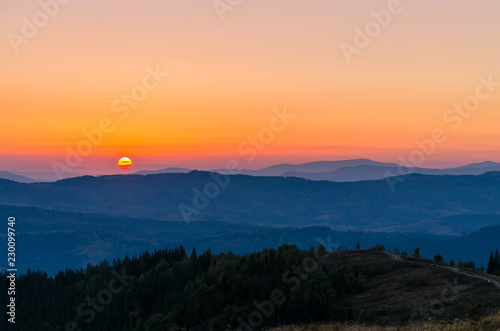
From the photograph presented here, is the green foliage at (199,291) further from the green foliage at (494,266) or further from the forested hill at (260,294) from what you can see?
Result: the green foliage at (494,266)

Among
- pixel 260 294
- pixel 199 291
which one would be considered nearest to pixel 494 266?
pixel 260 294

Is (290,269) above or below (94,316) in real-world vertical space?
above

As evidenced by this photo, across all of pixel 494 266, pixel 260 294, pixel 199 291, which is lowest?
pixel 199 291

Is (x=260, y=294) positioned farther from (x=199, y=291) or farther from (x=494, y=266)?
(x=494, y=266)

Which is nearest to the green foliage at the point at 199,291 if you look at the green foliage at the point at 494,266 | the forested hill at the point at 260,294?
the forested hill at the point at 260,294

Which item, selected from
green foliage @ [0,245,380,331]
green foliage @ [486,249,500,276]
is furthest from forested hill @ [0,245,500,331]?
green foliage @ [486,249,500,276]

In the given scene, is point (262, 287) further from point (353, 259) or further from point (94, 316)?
point (94, 316)

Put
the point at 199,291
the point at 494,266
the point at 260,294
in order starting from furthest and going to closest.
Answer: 1. the point at 199,291
2. the point at 494,266
3. the point at 260,294

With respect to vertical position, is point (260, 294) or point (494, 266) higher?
point (494, 266)

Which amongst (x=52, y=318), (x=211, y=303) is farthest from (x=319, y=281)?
(x=52, y=318)

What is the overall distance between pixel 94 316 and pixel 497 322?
106599 mm

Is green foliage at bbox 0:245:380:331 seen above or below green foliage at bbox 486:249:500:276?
below

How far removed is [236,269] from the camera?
322ft

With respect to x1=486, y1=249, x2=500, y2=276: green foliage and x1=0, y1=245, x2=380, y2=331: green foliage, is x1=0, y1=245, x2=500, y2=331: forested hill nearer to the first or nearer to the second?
x1=0, y1=245, x2=380, y2=331: green foliage
